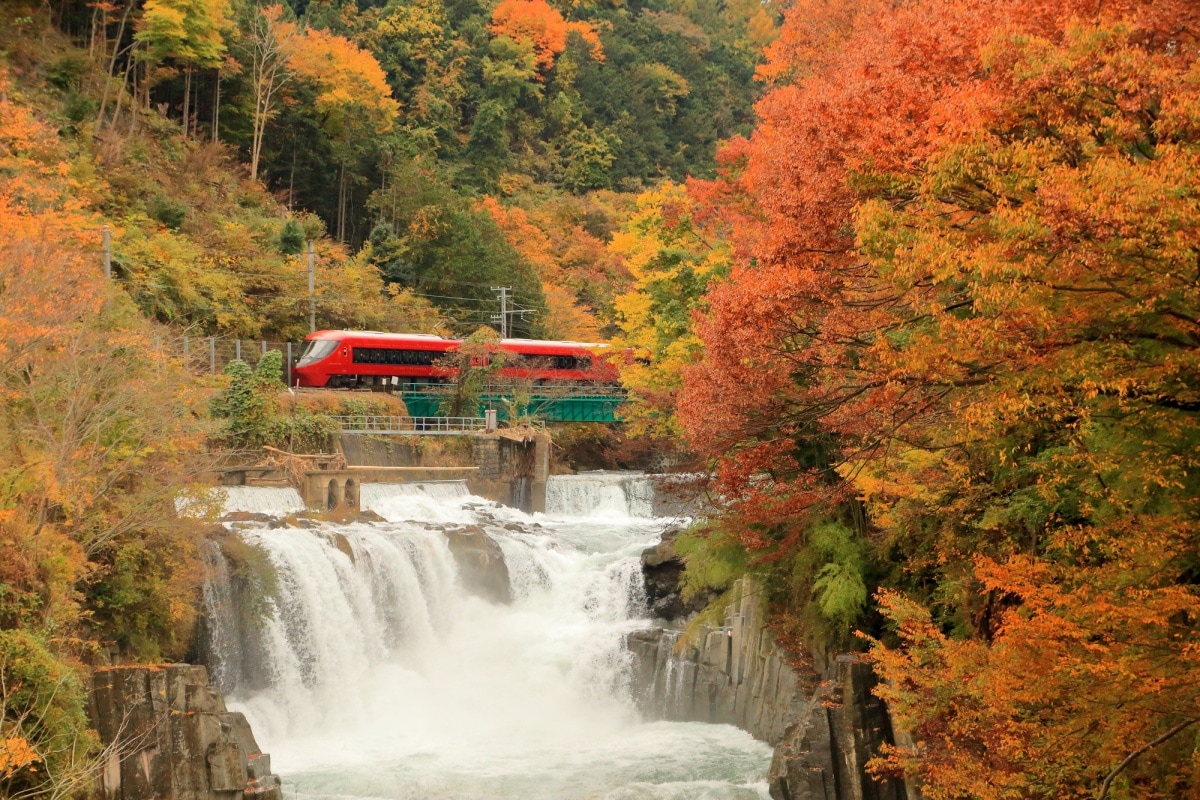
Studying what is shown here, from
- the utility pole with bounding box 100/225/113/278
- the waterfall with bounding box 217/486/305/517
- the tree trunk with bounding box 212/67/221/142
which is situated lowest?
the waterfall with bounding box 217/486/305/517

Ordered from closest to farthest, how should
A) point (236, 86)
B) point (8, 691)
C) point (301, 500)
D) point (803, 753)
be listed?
1. point (8, 691)
2. point (803, 753)
3. point (301, 500)
4. point (236, 86)

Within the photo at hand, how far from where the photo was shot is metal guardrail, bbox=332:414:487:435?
3238cm

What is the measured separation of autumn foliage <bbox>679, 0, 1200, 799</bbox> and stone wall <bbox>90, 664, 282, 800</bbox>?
8026 millimetres

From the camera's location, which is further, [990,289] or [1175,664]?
[1175,664]

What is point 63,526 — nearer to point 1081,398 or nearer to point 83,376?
point 83,376

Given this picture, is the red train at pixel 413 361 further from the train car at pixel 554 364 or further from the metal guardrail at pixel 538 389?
the metal guardrail at pixel 538 389

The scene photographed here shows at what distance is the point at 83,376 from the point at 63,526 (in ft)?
7.53

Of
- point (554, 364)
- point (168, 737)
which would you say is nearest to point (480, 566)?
point (168, 737)

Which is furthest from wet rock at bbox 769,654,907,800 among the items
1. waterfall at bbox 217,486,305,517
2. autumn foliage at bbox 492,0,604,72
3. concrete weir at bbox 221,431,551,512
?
autumn foliage at bbox 492,0,604,72

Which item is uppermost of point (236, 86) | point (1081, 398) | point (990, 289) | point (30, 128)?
point (236, 86)

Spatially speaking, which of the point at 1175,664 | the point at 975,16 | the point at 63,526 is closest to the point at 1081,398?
the point at 1175,664

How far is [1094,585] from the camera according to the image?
9367mm

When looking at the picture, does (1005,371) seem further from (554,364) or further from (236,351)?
(554,364)

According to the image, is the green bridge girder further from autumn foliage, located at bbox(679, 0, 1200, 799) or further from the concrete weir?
autumn foliage, located at bbox(679, 0, 1200, 799)
